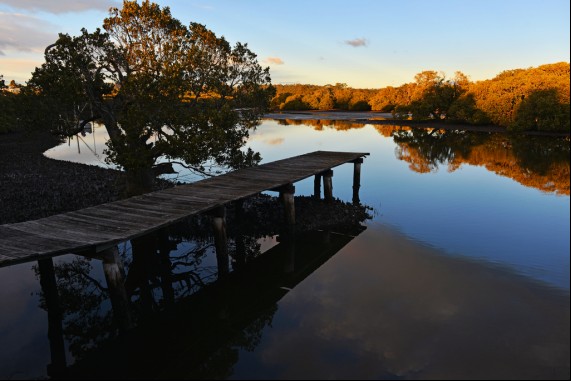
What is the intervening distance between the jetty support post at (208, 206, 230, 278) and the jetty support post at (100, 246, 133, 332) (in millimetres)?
4257

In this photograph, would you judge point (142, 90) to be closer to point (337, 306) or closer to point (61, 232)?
point (61, 232)

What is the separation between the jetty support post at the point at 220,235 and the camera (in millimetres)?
14539

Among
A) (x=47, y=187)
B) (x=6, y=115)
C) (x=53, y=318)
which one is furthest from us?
(x=6, y=115)

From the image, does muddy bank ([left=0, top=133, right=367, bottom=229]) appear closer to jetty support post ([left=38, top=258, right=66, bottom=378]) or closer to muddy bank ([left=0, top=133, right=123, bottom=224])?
muddy bank ([left=0, top=133, right=123, bottom=224])

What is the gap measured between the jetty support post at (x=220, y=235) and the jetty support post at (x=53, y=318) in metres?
5.32

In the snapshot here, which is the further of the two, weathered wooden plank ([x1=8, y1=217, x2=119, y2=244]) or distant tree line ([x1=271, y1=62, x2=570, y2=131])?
distant tree line ([x1=271, y1=62, x2=570, y2=131])

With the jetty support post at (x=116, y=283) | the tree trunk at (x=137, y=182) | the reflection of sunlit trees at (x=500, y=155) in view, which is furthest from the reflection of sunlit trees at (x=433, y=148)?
the jetty support post at (x=116, y=283)

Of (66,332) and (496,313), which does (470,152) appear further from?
(66,332)

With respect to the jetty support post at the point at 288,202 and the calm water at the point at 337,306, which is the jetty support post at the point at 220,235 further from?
the jetty support post at the point at 288,202

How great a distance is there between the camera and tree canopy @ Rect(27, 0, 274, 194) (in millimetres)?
16984

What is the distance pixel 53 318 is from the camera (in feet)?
40.1

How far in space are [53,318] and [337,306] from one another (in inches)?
346

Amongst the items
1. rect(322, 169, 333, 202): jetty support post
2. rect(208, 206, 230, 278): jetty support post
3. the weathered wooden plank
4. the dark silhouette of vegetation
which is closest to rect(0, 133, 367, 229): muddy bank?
rect(322, 169, 333, 202): jetty support post

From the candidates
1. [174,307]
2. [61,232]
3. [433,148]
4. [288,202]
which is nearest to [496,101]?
[433,148]
